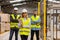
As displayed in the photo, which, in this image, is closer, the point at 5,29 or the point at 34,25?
the point at 34,25

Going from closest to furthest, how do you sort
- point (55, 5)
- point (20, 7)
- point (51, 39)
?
point (55, 5) → point (51, 39) → point (20, 7)

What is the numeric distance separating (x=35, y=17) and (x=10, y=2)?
1342 centimetres

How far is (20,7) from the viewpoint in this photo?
79.2ft

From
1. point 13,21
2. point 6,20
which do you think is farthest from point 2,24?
point 13,21

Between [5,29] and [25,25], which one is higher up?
[25,25]

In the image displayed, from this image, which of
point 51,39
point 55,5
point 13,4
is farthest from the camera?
point 13,4

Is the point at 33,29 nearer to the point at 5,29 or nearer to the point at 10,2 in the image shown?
the point at 5,29

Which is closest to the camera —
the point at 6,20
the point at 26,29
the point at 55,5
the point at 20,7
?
the point at 26,29

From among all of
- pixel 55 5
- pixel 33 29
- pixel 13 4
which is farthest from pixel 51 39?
pixel 13 4

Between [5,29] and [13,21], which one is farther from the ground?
[13,21]

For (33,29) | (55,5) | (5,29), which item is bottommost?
(5,29)

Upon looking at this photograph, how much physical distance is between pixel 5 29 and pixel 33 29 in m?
11.5

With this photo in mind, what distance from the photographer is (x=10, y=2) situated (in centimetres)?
2258

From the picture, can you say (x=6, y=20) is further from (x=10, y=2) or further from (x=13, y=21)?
(x=13, y=21)
